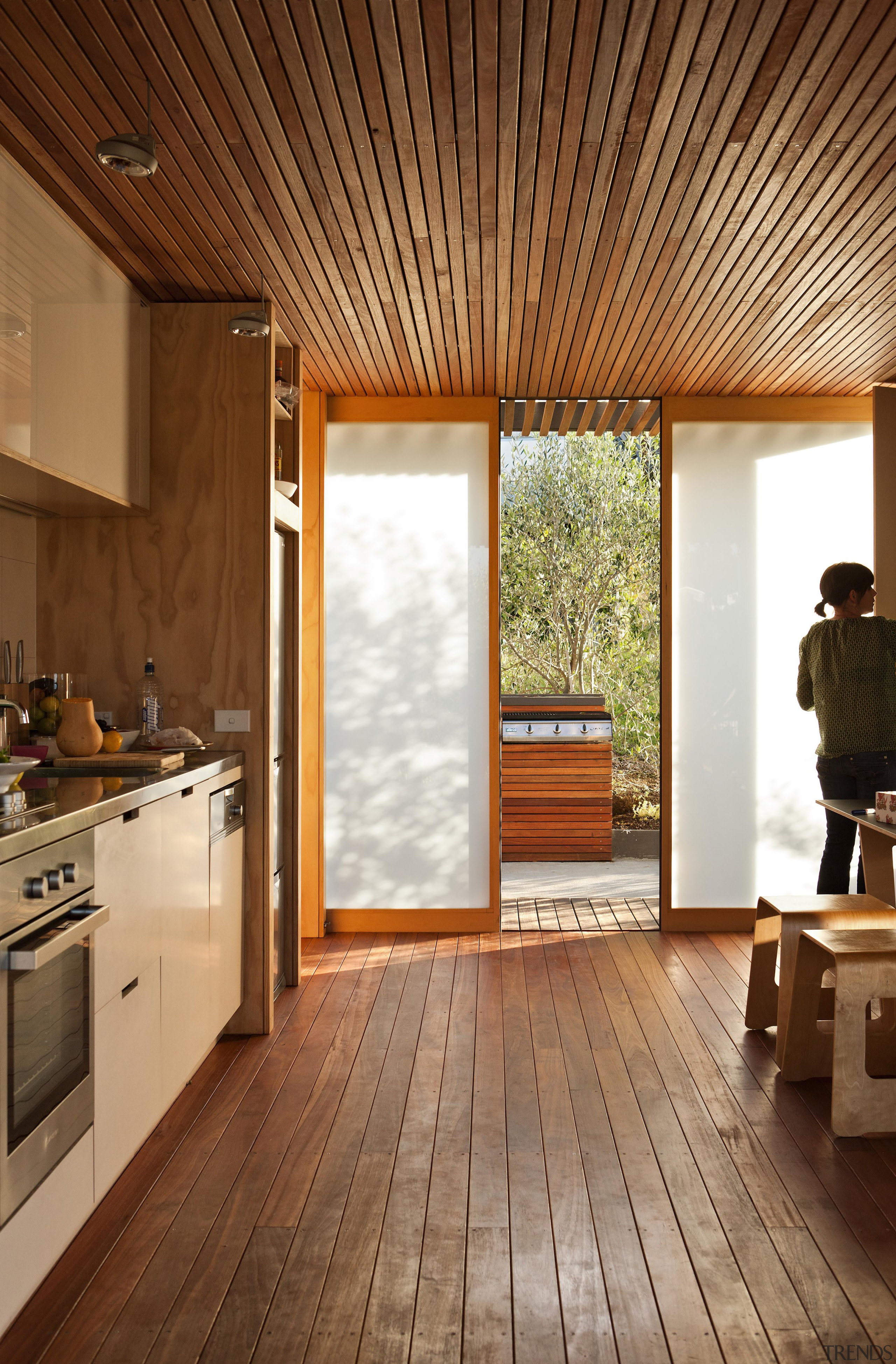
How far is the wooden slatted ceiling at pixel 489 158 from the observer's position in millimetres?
2061

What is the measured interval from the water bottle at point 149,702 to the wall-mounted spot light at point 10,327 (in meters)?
1.23

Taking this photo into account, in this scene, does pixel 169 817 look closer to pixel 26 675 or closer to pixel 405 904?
pixel 26 675

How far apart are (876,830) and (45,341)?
Answer: 2.71 m

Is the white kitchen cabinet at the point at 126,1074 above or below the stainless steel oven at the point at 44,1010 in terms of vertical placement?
below

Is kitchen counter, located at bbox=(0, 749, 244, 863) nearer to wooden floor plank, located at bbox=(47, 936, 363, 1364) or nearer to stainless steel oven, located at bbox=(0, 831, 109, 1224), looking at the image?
stainless steel oven, located at bbox=(0, 831, 109, 1224)

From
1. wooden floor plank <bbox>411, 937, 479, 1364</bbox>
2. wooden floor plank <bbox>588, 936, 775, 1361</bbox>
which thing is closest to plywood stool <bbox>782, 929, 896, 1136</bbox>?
wooden floor plank <bbox>588, 936, 775, 1361</bbox>

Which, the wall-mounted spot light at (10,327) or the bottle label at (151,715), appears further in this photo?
the bottle label at (151,715)

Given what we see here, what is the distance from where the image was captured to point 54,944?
1922 mm

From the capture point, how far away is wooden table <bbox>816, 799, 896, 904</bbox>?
339 centimetres

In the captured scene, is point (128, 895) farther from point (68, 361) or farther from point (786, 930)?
point (786, 930)

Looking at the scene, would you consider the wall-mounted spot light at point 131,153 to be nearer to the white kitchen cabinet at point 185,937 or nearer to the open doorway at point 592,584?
the white kitchen cabinet at point 185,937

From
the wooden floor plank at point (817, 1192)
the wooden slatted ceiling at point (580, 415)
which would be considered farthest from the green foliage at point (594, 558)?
the wooden floor plank at point (817, 1192)

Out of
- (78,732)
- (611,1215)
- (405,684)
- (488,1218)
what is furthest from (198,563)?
(611,1215)

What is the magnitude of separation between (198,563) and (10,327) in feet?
3.78
